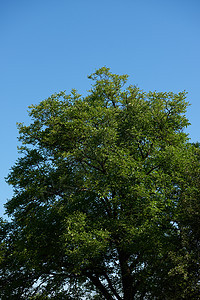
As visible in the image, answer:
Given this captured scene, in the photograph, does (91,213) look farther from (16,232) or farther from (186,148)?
(186,148)

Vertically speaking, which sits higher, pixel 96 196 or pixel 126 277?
pixel 96 196

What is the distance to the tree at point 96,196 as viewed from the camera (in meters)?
20.9

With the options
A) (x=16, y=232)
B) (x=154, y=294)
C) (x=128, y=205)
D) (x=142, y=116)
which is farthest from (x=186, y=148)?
(x=16, y=232)

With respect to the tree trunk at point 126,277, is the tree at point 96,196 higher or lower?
higher

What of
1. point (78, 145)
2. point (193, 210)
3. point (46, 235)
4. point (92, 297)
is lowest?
point (193, 210)

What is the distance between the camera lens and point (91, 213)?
24078 mm

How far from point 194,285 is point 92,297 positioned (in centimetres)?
1636

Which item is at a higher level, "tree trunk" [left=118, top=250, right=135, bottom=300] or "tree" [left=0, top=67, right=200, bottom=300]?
"tree" [left=0, top=67, right=200, bottom=300]

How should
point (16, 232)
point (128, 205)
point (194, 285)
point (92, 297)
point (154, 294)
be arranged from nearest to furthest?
1. point (194, 285)
2. point (154, 294)
3. point (128, 205)
4. point (16, 232)
5. point (92, 297)

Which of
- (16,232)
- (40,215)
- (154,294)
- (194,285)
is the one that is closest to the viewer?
(194,285)

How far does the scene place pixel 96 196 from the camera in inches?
968

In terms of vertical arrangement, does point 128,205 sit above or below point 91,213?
below

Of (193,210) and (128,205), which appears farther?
(128,205)

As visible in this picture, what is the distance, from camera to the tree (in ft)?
68.5
